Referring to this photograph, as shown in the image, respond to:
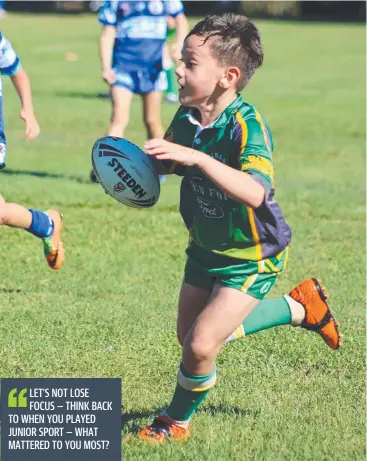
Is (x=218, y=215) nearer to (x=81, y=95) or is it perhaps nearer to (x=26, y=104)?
(x=26, y=104)

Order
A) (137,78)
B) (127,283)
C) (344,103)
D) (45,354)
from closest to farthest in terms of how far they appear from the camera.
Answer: (45,354) < (127,283) < (137,78) < (344,103)

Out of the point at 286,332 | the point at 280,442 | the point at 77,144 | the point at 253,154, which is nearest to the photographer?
the point at 253,154

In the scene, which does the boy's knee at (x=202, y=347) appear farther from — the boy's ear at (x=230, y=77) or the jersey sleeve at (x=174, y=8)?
the jersey sleeve at (x=174, y=8)

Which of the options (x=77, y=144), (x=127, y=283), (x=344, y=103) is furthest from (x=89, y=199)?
(x=344, y=103)

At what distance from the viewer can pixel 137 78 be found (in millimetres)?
10266

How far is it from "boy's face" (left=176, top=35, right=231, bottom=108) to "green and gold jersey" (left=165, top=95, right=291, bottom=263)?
0.44 ft

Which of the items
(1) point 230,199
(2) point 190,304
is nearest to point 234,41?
(1) point 230,199

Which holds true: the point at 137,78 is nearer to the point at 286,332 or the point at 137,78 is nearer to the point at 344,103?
the point at 286,332

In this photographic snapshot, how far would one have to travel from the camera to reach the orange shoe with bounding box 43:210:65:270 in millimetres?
6742

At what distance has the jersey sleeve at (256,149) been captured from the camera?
4094 millimetres

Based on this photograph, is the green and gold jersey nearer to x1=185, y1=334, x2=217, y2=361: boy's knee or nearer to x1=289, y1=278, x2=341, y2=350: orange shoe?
x1=185, y1=334, x2=217, y2=361: boy's knee

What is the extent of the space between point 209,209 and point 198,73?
0.59 meters

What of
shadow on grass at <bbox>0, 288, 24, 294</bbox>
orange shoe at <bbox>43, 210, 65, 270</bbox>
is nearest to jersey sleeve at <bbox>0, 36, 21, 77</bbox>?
orange shoe at <bbox>43, 210, 65, 270</bbox>

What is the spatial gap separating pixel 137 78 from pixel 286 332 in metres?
4.79
